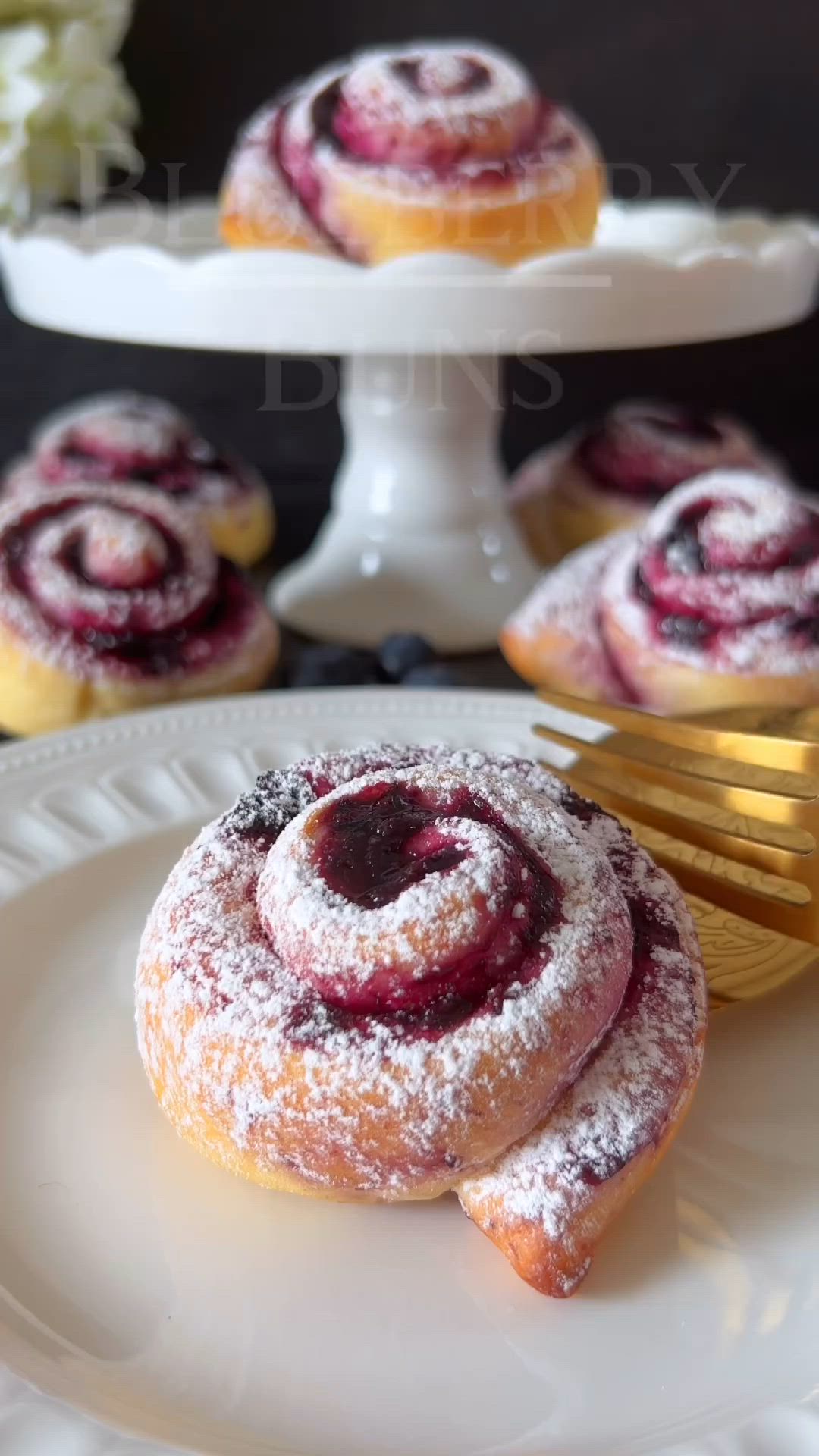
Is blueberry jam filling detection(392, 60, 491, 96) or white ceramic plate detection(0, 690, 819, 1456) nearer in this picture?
white ceramic plate detection(0, 690, 819, 1456)

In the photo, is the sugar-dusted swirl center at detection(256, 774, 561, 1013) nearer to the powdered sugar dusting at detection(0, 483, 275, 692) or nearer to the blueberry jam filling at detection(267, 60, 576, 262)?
the powdered sugar dusting at detection(0, 483, 275, 692)

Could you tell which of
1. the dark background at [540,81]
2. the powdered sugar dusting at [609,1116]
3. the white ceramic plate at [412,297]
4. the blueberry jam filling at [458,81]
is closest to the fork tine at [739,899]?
the powdered sugar dusting at [609,1116]

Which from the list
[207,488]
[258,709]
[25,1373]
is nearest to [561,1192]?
[25,1373]

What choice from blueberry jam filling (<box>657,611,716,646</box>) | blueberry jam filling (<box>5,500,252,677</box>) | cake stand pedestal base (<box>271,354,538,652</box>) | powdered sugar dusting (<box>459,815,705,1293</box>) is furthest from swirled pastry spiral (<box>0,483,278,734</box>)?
powdered sugar dusting (<box>459,815,705,1293</box>)

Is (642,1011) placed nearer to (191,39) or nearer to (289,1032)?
(289,1032)

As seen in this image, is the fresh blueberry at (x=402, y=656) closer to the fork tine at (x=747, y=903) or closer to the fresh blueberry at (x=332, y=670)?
the fresh blueberry at (x=332, y=670)

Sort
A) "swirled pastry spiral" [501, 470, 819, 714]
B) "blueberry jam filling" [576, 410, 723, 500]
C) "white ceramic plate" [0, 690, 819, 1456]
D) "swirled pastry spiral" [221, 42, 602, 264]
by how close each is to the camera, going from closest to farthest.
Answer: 1. "white ceramic plate" [0, 690, 819, 1456]
2. "swirled pastry spiral" [501, 470, 819, 714]
3. "swirled pastry spiral" [221, 42, 602, 264]
4. "blueberry jam filling" [576, 410, 723, 500]

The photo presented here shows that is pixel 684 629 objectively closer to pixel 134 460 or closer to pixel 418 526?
pixel 418 526
